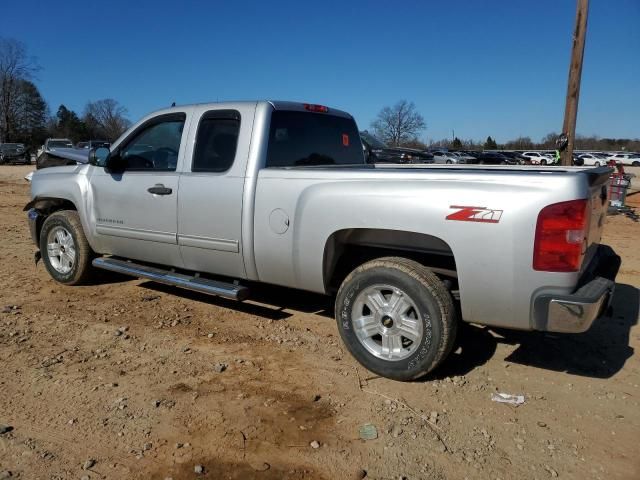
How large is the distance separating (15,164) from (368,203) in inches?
1656

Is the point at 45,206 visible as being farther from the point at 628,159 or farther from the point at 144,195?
the point at 628,159

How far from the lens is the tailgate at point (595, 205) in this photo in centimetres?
336

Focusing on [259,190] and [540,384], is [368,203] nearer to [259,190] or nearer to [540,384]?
[259,190]

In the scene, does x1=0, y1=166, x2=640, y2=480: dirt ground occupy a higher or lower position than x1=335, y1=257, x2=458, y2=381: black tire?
lower

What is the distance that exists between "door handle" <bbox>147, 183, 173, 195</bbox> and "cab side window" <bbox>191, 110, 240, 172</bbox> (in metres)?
0.31

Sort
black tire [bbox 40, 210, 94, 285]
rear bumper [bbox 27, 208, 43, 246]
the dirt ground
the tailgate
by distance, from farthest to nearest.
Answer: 1. rear bumper [bbox 27, 208, 43, 246]
2. black tire [bbox 40, 210, 94, 285]
3. the tailgate
4. the dirt ground

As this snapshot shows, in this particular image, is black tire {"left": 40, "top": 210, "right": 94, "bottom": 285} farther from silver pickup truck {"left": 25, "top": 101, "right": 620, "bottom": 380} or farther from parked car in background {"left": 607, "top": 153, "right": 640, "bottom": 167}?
parked car in background {"left": 607, "top": 153, "right": 640, "bottom": 167}

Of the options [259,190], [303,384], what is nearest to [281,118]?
[259,190]

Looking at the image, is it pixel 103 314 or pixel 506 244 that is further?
pixel 103 314

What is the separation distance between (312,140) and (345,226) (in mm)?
1477

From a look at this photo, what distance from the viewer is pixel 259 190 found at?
4219 mm

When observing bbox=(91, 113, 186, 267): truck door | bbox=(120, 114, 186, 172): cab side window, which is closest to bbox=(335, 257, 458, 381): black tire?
bbox=(91, 113, 186, 267): truck door

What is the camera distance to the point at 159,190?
486 cm

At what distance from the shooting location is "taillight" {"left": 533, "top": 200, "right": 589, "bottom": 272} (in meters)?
3.09
